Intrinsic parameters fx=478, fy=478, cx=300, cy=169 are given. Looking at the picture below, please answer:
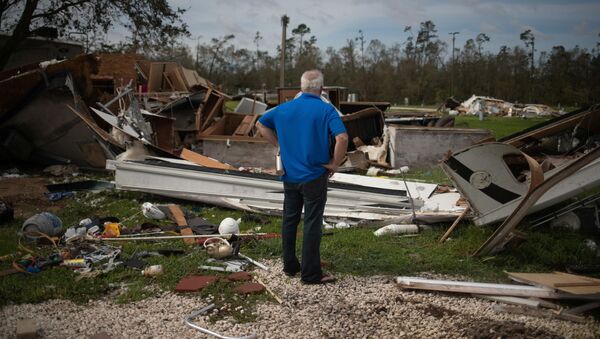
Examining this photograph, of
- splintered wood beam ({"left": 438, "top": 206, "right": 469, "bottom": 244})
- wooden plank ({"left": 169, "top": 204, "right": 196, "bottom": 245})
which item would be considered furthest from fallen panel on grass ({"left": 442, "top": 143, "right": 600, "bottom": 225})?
wooden plank ({"left": 169, "top": 204, "right": 196, "bottom": 245})

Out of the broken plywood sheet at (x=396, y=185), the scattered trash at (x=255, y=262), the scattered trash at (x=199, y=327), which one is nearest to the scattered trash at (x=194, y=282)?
the scattered trash at (x=199, y=327)

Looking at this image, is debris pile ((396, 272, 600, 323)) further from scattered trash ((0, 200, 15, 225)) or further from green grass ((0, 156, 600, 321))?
scattered trash ((0, 200, 15, 225))

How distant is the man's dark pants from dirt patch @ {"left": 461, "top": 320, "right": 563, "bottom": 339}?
1.32 m

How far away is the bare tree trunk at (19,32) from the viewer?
13148 mm

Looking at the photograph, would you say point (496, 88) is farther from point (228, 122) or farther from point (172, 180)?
point (172, 180)


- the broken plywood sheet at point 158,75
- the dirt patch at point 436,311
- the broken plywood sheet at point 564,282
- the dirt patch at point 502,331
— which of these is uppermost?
the broken plywood sheet at point 158,75

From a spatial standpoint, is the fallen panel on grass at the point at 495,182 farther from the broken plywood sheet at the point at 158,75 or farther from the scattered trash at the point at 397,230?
the broken plywood sheet at the point at 158,75

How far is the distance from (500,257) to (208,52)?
4605 centimetres

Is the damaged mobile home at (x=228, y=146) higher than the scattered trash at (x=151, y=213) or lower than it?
higher

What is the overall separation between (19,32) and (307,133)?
1270 centimetres

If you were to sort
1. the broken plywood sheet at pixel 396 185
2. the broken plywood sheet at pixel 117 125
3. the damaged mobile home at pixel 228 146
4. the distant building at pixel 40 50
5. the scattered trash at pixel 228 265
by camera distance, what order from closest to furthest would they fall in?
the scattered trash at pixel 228 265 < the damaged mobile home at pixel 228 146 < the broken plywood sheet at pixel 396 185 < the broken plywood sheet at pixel 117 125 < the distant building at pixel 40 50

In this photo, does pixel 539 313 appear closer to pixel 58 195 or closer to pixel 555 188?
pixel 555 188

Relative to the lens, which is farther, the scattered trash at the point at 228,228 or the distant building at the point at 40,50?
the distant building at the point at 40,50

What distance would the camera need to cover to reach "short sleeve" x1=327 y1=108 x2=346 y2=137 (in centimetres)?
393
